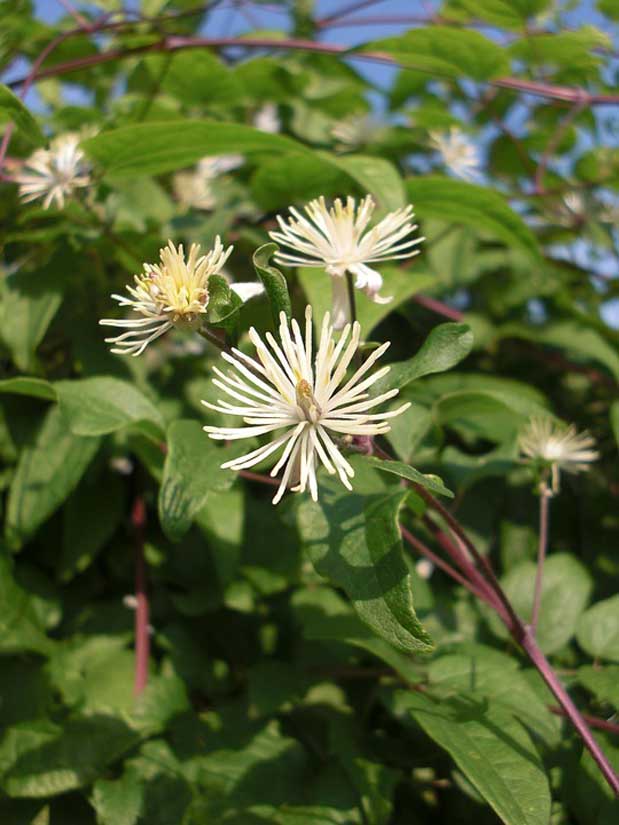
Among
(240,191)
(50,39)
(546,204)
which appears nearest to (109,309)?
(240,191)

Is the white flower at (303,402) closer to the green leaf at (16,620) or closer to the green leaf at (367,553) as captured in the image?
the green leaf at (367,553)

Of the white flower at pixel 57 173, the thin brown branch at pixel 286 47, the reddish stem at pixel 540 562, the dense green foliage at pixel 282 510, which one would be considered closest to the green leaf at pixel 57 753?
the dense green foliage at pixel 282 510

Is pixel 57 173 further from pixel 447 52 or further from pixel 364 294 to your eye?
pixel 447 52

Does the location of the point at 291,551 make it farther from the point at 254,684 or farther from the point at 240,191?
the point at 240,191

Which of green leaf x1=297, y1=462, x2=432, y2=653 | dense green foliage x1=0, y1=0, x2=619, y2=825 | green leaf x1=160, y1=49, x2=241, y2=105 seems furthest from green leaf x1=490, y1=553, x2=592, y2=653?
green leaf x1=160, y1=49, x2=241, y2=105

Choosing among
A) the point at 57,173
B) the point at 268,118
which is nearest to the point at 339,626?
the point at 57,173
